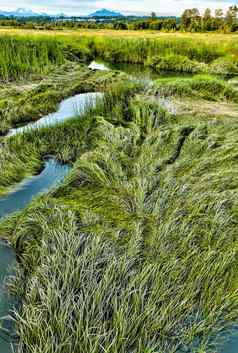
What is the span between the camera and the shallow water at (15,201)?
3.01 m

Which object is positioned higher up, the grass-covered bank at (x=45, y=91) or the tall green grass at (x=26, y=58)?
the tall green grass at (x=26, y=58)

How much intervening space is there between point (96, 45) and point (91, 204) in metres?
17.9

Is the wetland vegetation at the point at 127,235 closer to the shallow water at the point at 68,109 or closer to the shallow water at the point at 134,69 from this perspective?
the shallow water at the point at 68,109

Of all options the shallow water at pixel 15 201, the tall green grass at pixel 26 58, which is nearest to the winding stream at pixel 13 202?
the shallow water at pixel 15 201

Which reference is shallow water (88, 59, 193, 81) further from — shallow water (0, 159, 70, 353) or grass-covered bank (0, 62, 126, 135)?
shallow water (0, 159, 70, 353)

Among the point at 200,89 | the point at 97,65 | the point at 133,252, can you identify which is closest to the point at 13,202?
the point at 133,252

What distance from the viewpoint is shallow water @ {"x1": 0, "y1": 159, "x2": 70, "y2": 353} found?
301 centimetres

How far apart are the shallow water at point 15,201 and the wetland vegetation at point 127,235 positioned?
0.09m

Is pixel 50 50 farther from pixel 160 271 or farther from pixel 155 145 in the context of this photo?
pixel 160 271

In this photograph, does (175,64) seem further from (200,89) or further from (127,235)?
(127,235)

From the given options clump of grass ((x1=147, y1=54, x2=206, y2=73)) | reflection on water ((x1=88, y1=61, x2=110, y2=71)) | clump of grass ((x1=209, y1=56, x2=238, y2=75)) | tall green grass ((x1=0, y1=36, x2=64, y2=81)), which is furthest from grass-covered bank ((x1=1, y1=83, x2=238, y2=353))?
reflection on water ((x1=88, y1=61, x2=110, y2=71))

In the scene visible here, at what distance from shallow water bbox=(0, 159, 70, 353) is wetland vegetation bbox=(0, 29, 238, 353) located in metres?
0.09

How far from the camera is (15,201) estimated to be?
16.2 feet

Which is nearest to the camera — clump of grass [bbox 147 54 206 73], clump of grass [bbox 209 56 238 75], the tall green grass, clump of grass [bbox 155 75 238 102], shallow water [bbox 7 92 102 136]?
shallow water [bbox 7 92 102 136]
